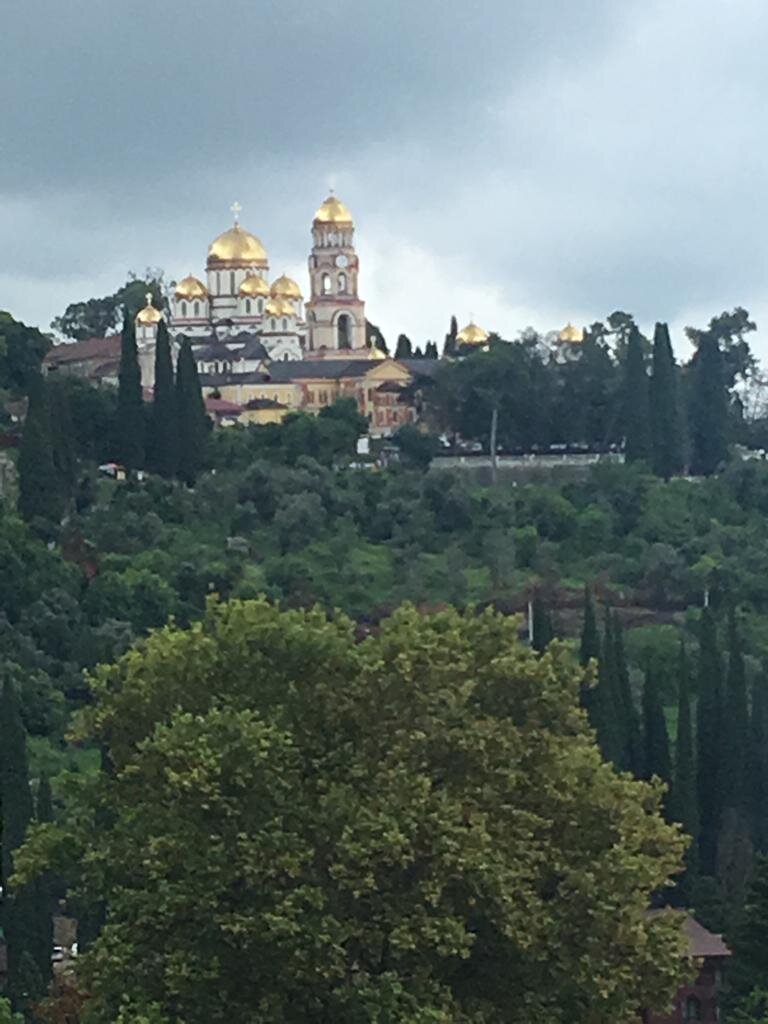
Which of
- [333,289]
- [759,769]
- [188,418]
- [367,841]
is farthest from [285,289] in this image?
[367,841]

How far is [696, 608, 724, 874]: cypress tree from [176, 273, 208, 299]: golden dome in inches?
1980

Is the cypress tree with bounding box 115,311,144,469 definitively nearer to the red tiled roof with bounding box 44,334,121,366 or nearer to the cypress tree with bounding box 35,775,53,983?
the red tiled roof with bounding box 44,334,121,366

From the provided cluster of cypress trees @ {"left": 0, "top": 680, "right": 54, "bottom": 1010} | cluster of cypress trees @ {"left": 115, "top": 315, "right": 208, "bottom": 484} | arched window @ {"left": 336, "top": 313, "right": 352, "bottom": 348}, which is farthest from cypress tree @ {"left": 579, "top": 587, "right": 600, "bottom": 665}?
arched window @ {"left": 336, "top": 313, "right": 352, "bottom": 348}

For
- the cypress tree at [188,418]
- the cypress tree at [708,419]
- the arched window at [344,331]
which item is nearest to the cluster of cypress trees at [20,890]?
the cypress tree at [188,418]

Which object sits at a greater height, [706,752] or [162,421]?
[162,421]

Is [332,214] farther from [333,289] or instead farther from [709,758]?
[709,758]

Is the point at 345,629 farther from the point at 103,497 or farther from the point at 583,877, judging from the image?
the point at 103,497

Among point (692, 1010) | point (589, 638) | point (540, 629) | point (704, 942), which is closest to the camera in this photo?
Answer: point (692, 1010)

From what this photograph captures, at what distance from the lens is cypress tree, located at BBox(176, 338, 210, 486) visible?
85562 mm

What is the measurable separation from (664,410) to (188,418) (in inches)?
585

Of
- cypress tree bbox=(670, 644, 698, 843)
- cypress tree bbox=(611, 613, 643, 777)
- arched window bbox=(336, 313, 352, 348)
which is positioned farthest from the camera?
arched window bbox=(336, 313, 352, 348)

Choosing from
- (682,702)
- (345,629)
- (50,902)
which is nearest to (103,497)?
(682,702)

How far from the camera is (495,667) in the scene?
38.2 metres

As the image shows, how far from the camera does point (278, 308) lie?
113 metres
